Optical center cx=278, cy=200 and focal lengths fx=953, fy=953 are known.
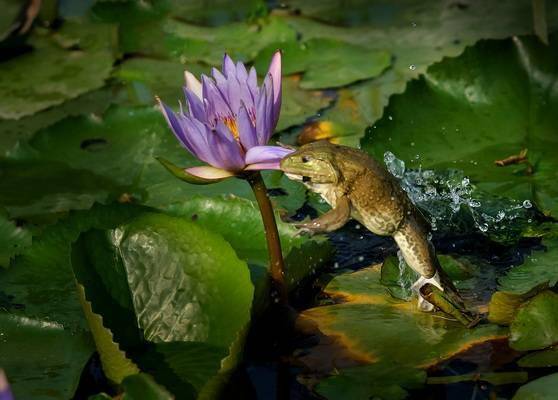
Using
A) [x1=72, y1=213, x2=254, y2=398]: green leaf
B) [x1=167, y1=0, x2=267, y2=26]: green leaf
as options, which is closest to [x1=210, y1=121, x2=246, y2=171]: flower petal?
[x1=72, y1=213, x2=254, y2=398]: green leaf

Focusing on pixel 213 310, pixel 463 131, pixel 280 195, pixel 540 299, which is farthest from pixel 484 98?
pixel 213 310

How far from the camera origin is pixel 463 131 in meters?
3.36

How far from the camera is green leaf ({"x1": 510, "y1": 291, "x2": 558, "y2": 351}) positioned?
2320 mm

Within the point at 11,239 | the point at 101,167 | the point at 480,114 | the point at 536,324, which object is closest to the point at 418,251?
the point at 536,324

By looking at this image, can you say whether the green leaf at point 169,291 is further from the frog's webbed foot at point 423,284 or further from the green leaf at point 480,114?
the green leaf at point 480,114

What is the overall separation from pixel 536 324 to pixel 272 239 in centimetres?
68

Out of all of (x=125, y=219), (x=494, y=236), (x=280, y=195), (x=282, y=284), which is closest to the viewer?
(x=282, y=284)

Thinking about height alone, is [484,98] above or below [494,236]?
above

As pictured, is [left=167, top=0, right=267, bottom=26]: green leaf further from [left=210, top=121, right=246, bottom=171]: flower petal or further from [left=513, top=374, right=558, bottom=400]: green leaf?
[left=513, top=374, right=558, bottom=400]: green leaf

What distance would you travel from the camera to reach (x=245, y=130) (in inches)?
86.1

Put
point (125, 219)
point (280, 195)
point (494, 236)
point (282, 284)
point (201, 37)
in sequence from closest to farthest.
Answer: point (282, 284) < point (125, 219) < point (494, 236) < point (280, 195) < point (201, 37)

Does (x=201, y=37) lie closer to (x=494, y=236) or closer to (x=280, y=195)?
(x=280, y=195)

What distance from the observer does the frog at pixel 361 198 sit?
7.36 feet

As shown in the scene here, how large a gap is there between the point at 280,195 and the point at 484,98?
2.72 ft
